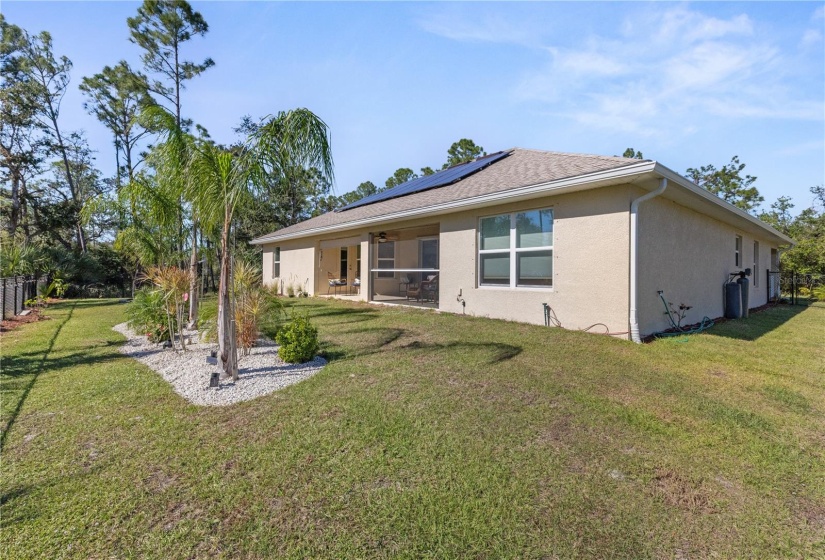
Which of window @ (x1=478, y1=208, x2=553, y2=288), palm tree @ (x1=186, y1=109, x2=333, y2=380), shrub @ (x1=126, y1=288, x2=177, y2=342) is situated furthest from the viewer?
window @ (x1=478, y1=208, x2=553, y2=288)

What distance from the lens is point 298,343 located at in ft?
17.4

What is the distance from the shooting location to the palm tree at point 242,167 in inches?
176

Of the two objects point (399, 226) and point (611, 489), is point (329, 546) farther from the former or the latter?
point (399, 226)

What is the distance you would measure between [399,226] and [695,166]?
119 ft

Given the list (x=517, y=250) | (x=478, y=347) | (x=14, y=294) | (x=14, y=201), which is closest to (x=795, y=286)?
(x=517, y=250)

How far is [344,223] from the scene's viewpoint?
12742 mm

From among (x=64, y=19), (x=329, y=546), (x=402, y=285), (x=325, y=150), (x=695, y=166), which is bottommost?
(x=329, y=546)

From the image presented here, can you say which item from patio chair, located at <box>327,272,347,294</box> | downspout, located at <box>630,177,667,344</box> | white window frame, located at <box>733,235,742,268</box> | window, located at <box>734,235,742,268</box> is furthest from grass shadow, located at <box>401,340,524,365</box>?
window, located at <box>734,235,742,268</box>

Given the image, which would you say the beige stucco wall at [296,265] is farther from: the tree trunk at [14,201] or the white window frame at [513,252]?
the tree trunk at [14,201]

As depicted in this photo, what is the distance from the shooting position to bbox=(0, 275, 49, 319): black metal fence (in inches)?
383

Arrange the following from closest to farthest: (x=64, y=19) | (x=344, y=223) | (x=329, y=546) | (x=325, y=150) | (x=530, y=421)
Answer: (x=329, y=546) → (x=530, y=421) → (x=325, y=150) → (x=64, y=19) → (x=344, y=223)

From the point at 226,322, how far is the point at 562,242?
6.14 meters

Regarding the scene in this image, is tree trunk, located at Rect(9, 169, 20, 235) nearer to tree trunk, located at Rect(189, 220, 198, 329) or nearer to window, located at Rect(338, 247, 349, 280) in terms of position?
window, located at Rect(338, 247, 349, 280)

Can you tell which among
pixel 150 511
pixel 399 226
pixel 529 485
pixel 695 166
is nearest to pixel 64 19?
pixel 399 226
